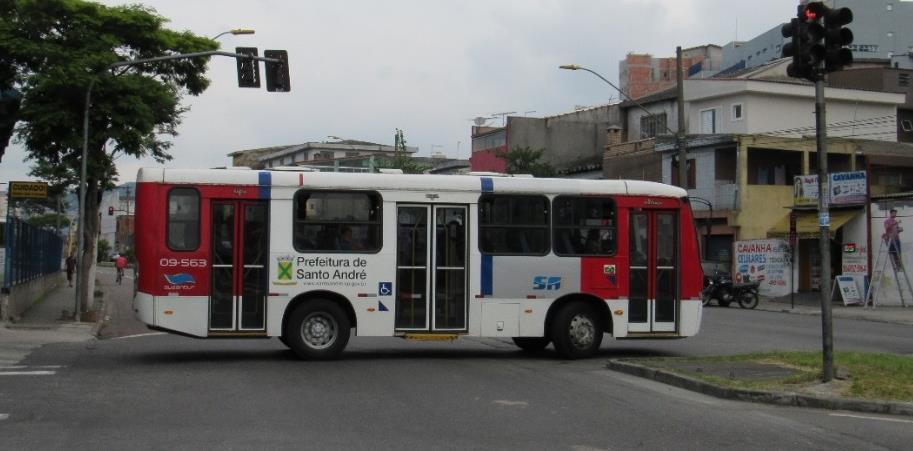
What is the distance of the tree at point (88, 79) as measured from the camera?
24547 mm

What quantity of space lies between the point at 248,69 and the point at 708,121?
34.3 metres

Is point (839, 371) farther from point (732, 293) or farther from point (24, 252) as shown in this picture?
point (24, 252)

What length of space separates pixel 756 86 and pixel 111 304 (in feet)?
104

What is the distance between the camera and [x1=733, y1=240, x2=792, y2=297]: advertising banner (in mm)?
40938

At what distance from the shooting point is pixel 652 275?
54.7ft

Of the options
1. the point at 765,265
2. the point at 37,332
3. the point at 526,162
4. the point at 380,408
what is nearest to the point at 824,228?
the point at 380,408

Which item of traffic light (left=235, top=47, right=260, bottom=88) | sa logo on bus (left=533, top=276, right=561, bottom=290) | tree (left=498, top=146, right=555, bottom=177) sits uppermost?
tree (left=498, top=146, right=555, bottom=177)

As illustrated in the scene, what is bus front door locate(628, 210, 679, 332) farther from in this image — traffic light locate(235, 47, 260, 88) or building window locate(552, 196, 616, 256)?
traffic light locate(235, 47, 260, 88)

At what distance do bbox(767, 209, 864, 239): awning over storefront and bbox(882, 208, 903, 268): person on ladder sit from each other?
179 centimetres

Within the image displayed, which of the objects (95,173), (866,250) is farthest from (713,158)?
(95,173)

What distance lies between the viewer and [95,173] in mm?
27047

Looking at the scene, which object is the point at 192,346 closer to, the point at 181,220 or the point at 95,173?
the point at 181,220

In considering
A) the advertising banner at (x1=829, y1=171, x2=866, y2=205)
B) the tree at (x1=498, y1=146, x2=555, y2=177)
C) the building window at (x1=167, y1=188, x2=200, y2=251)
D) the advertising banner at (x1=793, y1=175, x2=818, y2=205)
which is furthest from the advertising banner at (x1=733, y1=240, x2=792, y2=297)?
the building window at (x1=167, y1=188, x2=200, y2=251)

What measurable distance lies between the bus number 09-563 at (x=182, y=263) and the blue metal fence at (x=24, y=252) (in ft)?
38.4
